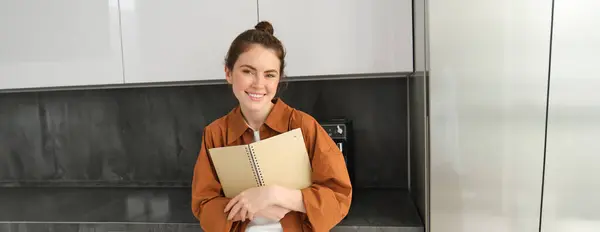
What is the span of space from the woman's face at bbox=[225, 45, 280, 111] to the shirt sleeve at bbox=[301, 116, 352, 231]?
0.12 m

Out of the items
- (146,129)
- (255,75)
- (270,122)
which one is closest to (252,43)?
(255,75)

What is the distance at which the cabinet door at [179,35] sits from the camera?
128 cm

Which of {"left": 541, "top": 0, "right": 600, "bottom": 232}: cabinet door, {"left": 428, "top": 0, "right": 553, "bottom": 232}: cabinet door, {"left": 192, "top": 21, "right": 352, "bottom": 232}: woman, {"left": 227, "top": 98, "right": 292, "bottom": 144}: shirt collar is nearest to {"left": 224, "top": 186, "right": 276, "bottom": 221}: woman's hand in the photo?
{"left": 192, "top": 21, "right": 352, "bottom": 232}: woman

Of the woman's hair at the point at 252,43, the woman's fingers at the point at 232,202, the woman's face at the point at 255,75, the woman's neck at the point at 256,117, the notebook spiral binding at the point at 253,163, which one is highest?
the woman's hair at the point at 252,43

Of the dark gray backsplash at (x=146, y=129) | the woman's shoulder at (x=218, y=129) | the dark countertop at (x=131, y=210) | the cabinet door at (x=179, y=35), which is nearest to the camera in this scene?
the woman's shoulder at (x=218, y=129)

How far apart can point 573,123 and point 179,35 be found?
1051 mm

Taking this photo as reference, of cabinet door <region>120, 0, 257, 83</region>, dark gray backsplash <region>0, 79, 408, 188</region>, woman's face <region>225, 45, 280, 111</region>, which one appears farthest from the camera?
dark gray backsplash <region>0, 79, 408, 188</region>

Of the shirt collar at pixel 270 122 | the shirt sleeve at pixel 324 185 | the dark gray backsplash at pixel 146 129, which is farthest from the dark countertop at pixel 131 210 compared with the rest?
the shirt collar at pixel 270 122

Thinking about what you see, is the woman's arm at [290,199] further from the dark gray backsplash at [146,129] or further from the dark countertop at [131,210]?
the dark gray backsplash at [146,129]

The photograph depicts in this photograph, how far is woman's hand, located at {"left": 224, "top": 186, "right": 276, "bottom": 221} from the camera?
2.77ft

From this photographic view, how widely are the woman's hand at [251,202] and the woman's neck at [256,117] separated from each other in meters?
0.14

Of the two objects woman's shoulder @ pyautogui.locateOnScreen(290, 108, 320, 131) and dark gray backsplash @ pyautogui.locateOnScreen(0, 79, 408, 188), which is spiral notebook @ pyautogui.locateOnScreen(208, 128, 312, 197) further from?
dark gray backsplash @ pyautogui.locateOnScreen(0, 79, 408, 188)

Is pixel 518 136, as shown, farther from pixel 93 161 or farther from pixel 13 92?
pixel 13 92

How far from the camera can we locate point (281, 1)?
49.3 inches
